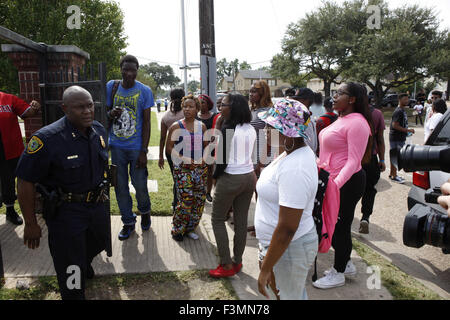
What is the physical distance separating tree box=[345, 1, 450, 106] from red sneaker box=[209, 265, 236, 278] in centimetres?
3097

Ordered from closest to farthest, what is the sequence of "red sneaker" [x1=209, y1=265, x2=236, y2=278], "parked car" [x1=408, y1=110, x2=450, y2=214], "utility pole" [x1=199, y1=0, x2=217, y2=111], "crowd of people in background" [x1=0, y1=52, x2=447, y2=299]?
"crowd of people in background" [x1=0, y1=52, x2=447, y2=299] < "red sneaker" [x1=209, y1=265, x2=236, y2=278] < "parked car" [x1=408, y1=110, x2=450, y2=214] < "utility pole" [x1=199, y1=0, x2=217, y2=111]

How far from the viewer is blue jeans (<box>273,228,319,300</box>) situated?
206 centimetres

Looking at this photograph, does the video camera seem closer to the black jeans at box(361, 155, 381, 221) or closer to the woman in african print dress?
the black jeans at box(361, 155, 381, 221)

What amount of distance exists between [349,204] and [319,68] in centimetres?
3919

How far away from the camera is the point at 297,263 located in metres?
2.06

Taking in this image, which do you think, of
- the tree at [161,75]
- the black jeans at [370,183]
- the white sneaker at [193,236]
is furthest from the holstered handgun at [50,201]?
the tree at [161,75]

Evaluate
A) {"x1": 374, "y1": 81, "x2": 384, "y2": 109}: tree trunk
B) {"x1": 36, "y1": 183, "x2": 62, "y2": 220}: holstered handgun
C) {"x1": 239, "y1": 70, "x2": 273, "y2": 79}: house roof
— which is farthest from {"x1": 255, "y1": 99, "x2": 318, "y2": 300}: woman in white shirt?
{"x1": 239, "y1": 70, "x2": 273, "y2": 79}: house roof

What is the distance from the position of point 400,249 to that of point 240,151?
2.64 metres

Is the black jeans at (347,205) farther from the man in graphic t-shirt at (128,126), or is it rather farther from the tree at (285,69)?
the tree at (285,69)

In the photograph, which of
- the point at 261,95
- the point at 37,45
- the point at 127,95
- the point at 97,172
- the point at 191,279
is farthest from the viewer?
the point at 261,95

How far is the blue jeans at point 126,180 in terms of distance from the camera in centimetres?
415

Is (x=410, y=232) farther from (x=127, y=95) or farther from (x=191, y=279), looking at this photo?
(x=127, y=95)
